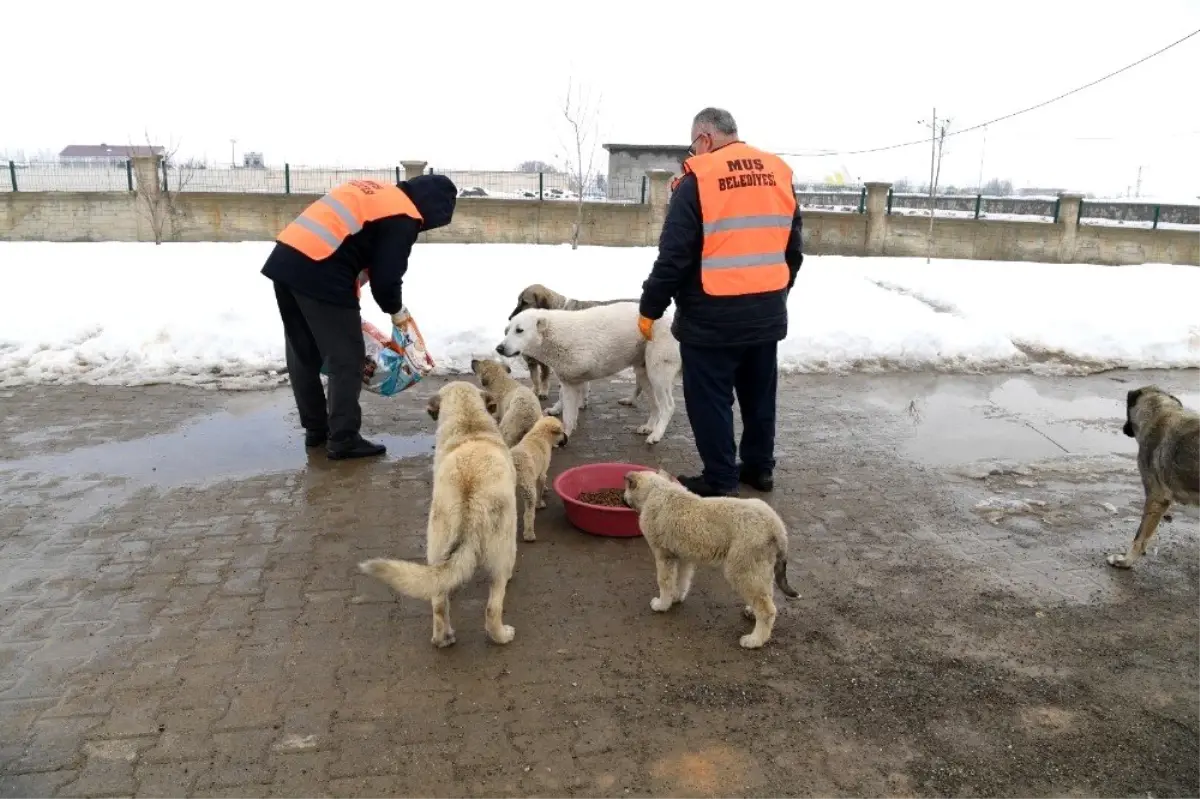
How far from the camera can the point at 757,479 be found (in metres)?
6.14

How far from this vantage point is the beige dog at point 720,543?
392 cm

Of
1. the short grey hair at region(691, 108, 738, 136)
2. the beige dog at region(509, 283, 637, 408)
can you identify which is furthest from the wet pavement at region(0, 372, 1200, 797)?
the short grey hair at region(691, 108, 738, 136)

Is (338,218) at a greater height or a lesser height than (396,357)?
greater

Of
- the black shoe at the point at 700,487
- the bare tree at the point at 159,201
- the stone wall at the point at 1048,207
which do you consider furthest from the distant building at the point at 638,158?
the black shoe at the point at 700,487

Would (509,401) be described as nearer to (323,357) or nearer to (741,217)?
(323,357)

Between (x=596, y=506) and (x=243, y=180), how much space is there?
22.5m

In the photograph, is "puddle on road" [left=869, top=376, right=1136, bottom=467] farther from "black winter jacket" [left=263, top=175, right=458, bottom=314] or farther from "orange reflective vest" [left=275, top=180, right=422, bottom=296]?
"orange reflective vest" [left=275, top=180, right=422, bottom=296]

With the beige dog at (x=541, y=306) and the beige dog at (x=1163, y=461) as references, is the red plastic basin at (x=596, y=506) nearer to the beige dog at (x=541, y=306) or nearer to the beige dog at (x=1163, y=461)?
the beige dog at (x=541, y=306)

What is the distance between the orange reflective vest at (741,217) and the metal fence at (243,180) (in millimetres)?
17454

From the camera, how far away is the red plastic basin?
5160 mm

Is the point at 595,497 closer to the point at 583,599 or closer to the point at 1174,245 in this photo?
the point at 583,599

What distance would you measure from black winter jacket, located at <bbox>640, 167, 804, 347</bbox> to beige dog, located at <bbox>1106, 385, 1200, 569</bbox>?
2457 millimetres

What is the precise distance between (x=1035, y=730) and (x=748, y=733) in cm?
128

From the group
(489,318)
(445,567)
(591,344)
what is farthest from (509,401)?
(489,318)
